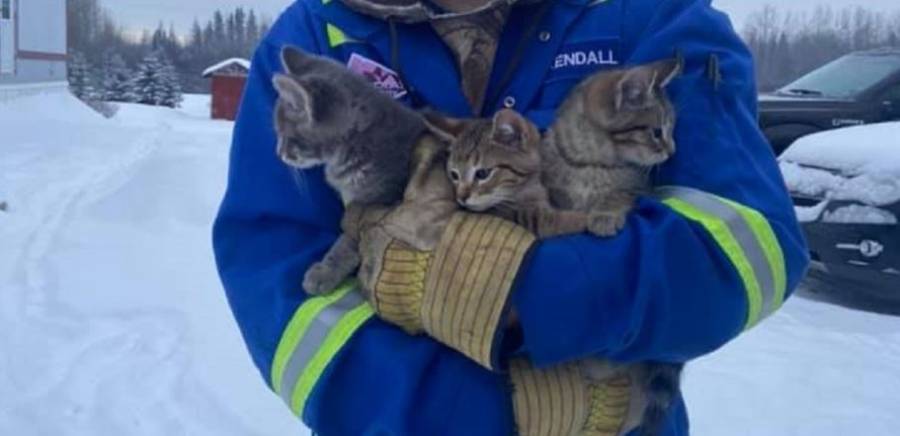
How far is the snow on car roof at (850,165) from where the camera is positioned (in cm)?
809

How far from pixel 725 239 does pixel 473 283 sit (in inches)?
17.7

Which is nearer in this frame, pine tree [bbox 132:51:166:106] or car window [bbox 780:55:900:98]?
car window [bbox 780:55:900:98]

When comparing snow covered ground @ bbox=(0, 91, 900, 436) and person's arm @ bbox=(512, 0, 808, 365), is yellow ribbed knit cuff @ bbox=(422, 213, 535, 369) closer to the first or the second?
person's arm @ bbox=(512, 0, 808, 365)

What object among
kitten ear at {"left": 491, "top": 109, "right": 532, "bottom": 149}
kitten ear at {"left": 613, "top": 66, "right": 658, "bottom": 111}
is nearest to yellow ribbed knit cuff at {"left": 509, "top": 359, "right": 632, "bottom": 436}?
kitten ear at {"left": 491, "top": 109, "right": 532, "bottom": 149}

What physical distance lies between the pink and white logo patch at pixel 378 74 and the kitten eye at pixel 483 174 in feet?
0.96

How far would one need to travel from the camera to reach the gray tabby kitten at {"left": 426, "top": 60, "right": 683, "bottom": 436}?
2029mm

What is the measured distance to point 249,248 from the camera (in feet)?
6.67

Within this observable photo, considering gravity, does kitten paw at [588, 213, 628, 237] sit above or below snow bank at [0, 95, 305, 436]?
above

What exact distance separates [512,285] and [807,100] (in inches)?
413

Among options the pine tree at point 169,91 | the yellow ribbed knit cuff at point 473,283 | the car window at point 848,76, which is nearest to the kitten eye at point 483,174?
the yellow ribbed knit cuff at point 473,283

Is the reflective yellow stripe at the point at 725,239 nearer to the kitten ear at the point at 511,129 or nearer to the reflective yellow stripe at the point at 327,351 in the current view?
the kitten ear at the point at 511,129

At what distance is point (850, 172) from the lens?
8391 millimetres

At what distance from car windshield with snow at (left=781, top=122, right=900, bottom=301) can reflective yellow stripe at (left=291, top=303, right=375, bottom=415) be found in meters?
6.76

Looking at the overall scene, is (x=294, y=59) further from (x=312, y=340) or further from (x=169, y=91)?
(x=169, y=91)
